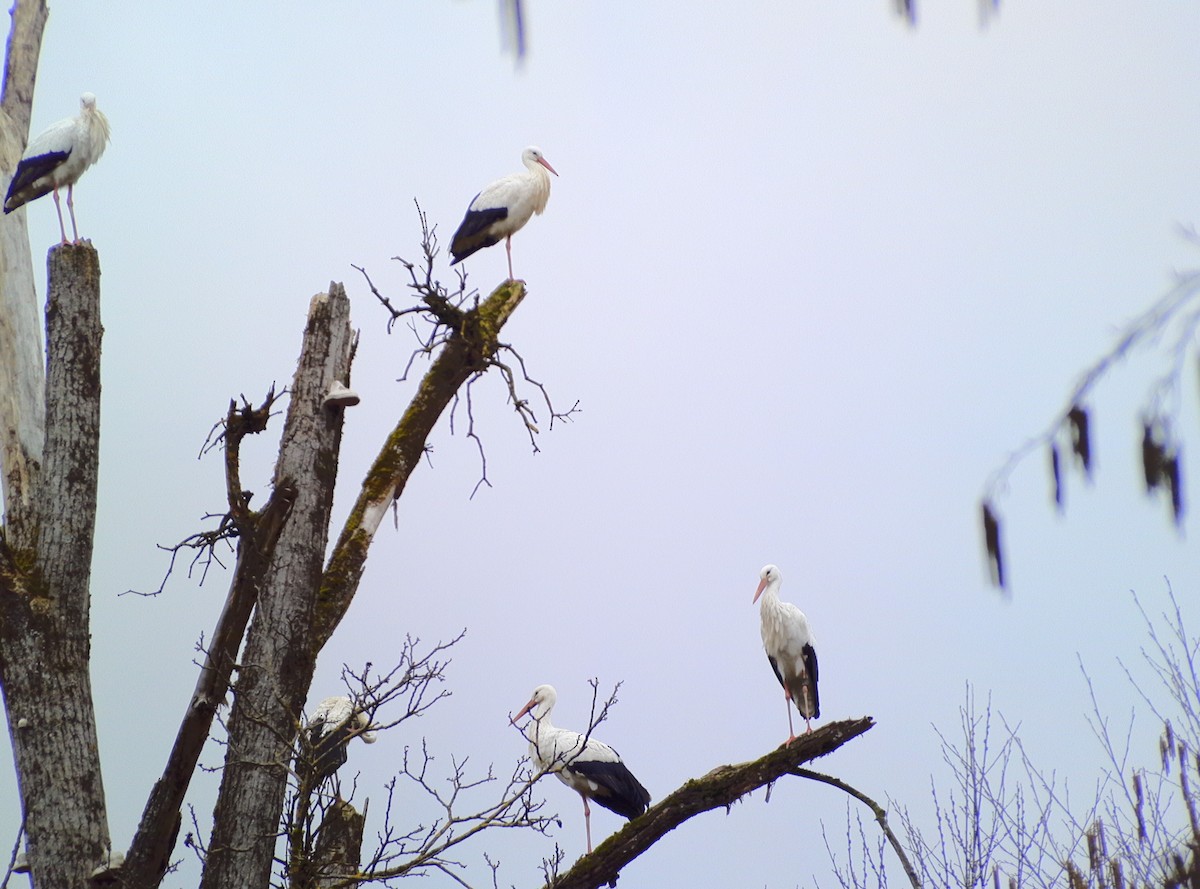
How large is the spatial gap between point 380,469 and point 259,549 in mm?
1819

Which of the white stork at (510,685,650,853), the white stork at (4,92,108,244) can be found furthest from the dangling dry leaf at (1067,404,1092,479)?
the white stork at (4,92,108,244)

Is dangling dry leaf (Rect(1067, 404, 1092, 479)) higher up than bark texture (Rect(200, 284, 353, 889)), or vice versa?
bark texture (Rect(200, 284, 353, 889))

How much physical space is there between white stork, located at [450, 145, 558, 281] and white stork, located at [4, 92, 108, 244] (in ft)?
8.30

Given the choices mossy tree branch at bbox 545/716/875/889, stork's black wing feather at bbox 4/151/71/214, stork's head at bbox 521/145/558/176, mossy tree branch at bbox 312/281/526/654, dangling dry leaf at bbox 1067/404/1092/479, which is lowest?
dangling dry leaf at bbox 1067/404/1092/479

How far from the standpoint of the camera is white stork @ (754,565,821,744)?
8.04 m

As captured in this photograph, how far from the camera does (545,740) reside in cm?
771

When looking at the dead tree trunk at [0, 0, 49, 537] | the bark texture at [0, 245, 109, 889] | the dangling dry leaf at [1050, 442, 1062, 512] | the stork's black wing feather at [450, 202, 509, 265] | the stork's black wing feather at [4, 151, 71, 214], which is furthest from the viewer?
the stork's black wing feather at [450, 202, 509, 265]

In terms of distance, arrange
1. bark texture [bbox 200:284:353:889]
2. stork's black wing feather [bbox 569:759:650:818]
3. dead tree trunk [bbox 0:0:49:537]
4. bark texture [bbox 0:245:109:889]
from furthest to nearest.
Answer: stork's black wing feather [bbox 569:759:650:818], dead tree trunk [bbox 0:0:49:537], bark texture [bbox 0:245:109:889], bark texture [bbox 200:284:353:889]

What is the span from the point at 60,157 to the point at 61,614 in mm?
4170

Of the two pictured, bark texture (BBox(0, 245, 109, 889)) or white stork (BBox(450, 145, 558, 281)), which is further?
white stork (BBox(450, 145, 558, 281))

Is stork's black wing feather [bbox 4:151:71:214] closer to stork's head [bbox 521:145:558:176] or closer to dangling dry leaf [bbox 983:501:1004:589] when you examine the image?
stork's head [bbox 521:145:558:176]

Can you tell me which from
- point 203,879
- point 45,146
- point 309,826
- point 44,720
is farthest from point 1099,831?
point 45,146

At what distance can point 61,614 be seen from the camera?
4855mm

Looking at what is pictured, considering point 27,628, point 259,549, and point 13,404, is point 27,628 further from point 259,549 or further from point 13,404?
point 259,549
